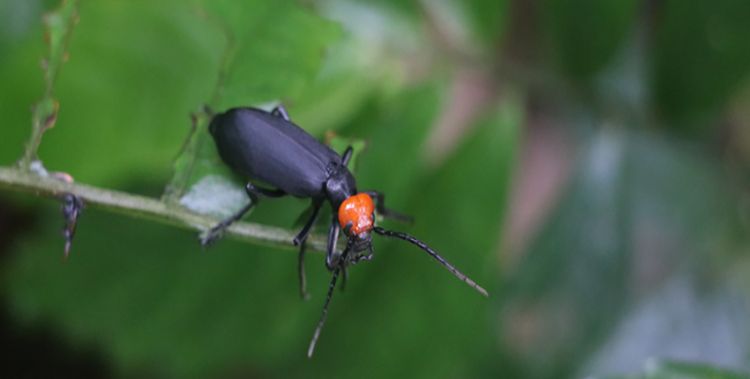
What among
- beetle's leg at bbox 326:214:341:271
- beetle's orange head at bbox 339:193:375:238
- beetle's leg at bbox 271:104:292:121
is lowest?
beetle's leg at bbox 326:214:341:271

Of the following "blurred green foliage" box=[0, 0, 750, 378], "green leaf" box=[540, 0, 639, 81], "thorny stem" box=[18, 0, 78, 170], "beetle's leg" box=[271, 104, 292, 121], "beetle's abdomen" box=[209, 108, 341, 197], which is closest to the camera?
"thorny stem" box=[18, 0, 78, 170]

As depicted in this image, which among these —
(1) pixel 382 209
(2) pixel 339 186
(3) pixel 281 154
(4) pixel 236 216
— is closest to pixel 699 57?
(1) pixel 382 209

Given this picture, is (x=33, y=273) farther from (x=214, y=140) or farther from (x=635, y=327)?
(x=635, y=327)

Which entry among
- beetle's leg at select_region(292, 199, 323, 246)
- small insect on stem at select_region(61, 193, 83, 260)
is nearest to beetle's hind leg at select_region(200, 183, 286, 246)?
beetle's leg at select_region(292, 199, 323, 246)

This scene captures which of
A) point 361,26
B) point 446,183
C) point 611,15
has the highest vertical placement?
point 611,15

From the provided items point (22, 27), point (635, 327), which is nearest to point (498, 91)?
point (635, 327)

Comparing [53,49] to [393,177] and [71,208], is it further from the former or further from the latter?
[393,177]

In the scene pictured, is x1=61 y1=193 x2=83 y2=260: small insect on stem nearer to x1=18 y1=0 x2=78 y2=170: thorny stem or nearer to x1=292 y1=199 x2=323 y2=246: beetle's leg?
x1=18 y1=0 x2=78 y2=170: thorny stem

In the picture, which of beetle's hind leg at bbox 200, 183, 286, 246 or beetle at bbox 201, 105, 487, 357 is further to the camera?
beetle at bbox 201, 105, 487, 357
